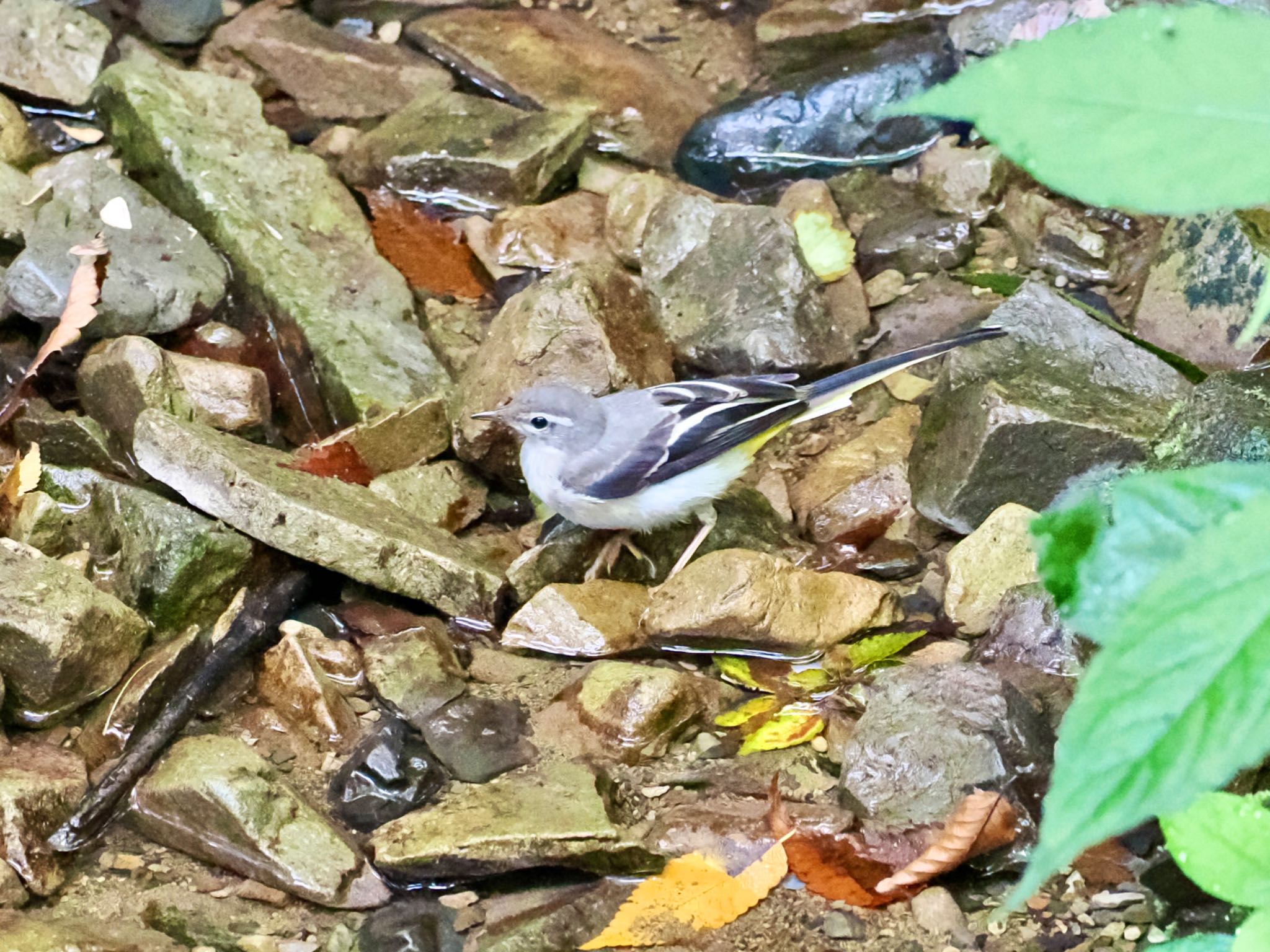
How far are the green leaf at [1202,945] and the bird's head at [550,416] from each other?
3.78 m

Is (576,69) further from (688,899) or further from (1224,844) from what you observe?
(1224,844)

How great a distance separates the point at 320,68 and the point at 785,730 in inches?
220

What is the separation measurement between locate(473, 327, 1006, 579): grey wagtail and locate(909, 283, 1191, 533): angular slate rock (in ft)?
0.67

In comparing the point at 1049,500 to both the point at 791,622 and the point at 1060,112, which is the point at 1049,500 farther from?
the point at 1060,112

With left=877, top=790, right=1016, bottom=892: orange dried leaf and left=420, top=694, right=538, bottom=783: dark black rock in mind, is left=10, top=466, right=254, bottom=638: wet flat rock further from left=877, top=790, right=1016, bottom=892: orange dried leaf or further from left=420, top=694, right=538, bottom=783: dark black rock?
left=877, top=790, right=1016, bottom=892: orange dried leaf

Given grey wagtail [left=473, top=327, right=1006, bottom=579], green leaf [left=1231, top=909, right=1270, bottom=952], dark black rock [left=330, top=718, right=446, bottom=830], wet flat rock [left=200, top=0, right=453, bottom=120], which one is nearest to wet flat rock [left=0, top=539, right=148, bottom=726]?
dark black rock [left=330, top=718, right=446, bottom=830]

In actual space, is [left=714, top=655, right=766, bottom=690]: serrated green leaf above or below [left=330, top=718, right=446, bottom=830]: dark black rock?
below

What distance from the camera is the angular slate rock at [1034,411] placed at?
4.50 m

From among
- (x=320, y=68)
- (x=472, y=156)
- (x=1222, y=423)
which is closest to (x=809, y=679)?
(x=1222, y=423)

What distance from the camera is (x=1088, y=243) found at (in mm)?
6184

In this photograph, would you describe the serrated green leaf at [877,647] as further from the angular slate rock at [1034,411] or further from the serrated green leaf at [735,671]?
the angular slate rock at [1034,411]

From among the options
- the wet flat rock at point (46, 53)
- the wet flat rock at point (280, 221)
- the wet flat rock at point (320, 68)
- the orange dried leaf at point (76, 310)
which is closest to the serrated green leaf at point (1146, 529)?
the wet flat rock at point (280, 221)

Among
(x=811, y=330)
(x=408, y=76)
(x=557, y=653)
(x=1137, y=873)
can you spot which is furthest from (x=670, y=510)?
(x=408, y=76)

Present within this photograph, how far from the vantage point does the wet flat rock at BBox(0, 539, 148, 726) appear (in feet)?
12.7
